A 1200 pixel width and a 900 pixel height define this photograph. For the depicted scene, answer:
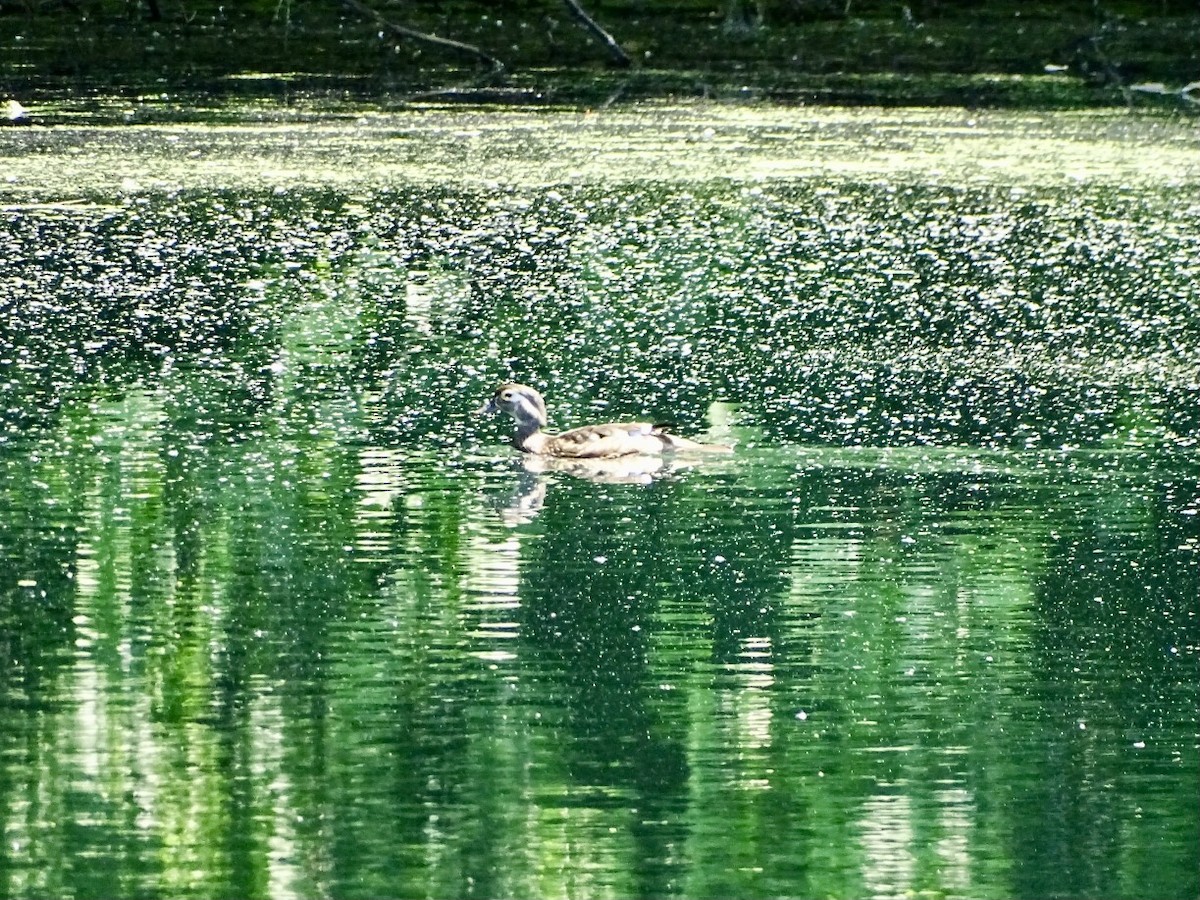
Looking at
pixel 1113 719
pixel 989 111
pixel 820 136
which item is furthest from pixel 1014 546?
pixel 989 111

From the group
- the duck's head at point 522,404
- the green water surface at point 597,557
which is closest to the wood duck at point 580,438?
the duck's head at point 522,404

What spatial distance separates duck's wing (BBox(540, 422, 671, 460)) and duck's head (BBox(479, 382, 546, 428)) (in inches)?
4.9

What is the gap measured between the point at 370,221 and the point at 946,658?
7.97 metres

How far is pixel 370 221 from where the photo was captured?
1406 cm

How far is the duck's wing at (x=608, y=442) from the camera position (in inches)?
336

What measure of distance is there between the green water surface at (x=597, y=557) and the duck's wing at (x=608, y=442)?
10 centimetres

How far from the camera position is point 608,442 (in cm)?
855

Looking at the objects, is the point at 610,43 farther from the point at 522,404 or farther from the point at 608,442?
the point at 608,442

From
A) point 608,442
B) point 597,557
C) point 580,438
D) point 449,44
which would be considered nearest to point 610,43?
point 449,44

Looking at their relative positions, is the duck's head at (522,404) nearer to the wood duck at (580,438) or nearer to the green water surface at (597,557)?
the wood duck at (580,438)

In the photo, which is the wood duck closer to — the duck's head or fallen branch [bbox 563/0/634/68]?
the duck's head

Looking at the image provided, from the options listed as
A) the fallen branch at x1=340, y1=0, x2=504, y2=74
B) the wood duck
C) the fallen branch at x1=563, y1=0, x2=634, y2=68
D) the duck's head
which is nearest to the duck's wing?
the wood duck

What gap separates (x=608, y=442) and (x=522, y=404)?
1.29ft

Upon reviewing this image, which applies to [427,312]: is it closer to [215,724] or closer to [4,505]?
[4,505]
